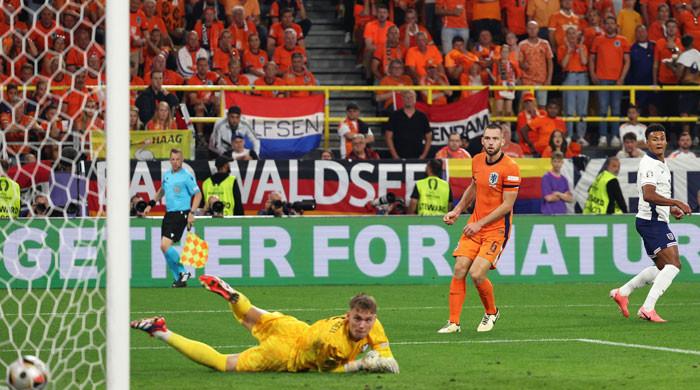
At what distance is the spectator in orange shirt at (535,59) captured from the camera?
2408 centimetres

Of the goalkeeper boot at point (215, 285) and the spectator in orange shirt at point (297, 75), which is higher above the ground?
the spectator in orange shirt at point (297, 75)

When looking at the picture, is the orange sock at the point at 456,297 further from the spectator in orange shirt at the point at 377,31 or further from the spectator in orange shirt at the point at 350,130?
the spectator in orange shirt at the point at 377,31

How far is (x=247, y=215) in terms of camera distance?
20.4 metres

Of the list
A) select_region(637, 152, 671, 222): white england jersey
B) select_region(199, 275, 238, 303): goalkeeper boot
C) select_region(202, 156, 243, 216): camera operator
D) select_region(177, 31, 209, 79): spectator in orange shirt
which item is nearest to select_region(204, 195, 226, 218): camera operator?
select_region(202, 156, 243, 216): camera operator

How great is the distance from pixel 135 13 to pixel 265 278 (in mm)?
5667

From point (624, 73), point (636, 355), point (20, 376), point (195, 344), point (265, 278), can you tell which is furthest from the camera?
point (624, 73)

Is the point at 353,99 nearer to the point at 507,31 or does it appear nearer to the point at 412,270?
the point at 507,31

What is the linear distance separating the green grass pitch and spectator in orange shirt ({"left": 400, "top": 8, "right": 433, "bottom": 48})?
20.9ft

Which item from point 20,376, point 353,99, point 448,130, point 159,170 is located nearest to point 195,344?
point 20,376

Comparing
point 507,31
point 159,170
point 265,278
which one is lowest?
point 265,278

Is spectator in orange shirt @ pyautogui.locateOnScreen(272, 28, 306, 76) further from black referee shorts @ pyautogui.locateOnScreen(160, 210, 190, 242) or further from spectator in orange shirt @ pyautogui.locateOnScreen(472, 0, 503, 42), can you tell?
black referee shorts @ pyautogui.locateOnScreen(160, 210, 190, 242)

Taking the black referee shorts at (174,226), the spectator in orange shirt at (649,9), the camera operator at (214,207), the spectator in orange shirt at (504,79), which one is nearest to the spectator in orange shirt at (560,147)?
the spectator in orange shirt at (504,79)

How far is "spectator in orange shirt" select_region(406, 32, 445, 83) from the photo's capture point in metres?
23.8

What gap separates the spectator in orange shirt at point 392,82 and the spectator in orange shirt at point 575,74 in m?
2.84
